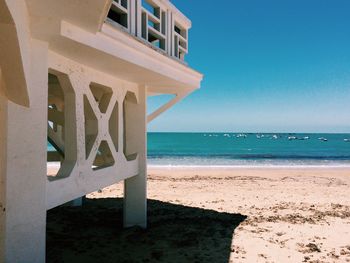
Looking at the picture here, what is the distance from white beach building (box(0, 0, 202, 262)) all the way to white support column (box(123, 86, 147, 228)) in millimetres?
21

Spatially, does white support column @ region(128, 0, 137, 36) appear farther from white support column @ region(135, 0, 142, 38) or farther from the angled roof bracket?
the angled roof bracket

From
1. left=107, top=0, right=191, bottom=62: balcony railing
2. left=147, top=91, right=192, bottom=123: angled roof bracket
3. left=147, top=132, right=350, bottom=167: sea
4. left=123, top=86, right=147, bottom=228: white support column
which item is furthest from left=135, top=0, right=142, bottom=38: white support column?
left=147, top=132, right=350, bottom=167: sea

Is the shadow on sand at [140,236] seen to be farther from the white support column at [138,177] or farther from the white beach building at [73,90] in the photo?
the white beach building at [73,90]

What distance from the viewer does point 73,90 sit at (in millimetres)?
4762

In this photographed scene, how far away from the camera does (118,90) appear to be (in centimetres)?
641

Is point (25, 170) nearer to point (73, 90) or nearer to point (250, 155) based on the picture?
point (73, 90)

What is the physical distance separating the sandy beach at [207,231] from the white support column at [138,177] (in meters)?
0.33

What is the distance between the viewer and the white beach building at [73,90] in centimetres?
298

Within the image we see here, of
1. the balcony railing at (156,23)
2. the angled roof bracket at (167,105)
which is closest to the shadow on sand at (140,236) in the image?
the angled roof bracket at (167,105)

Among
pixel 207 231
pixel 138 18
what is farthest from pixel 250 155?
pixel 138 18

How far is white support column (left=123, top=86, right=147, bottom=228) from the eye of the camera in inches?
291

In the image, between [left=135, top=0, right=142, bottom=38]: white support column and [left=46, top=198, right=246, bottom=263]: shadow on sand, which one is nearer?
[left=135, top=0, right=142, bottom=38]: white support column

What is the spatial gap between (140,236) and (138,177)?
1.20 metres

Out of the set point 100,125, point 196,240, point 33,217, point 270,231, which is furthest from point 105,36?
point 270,231
